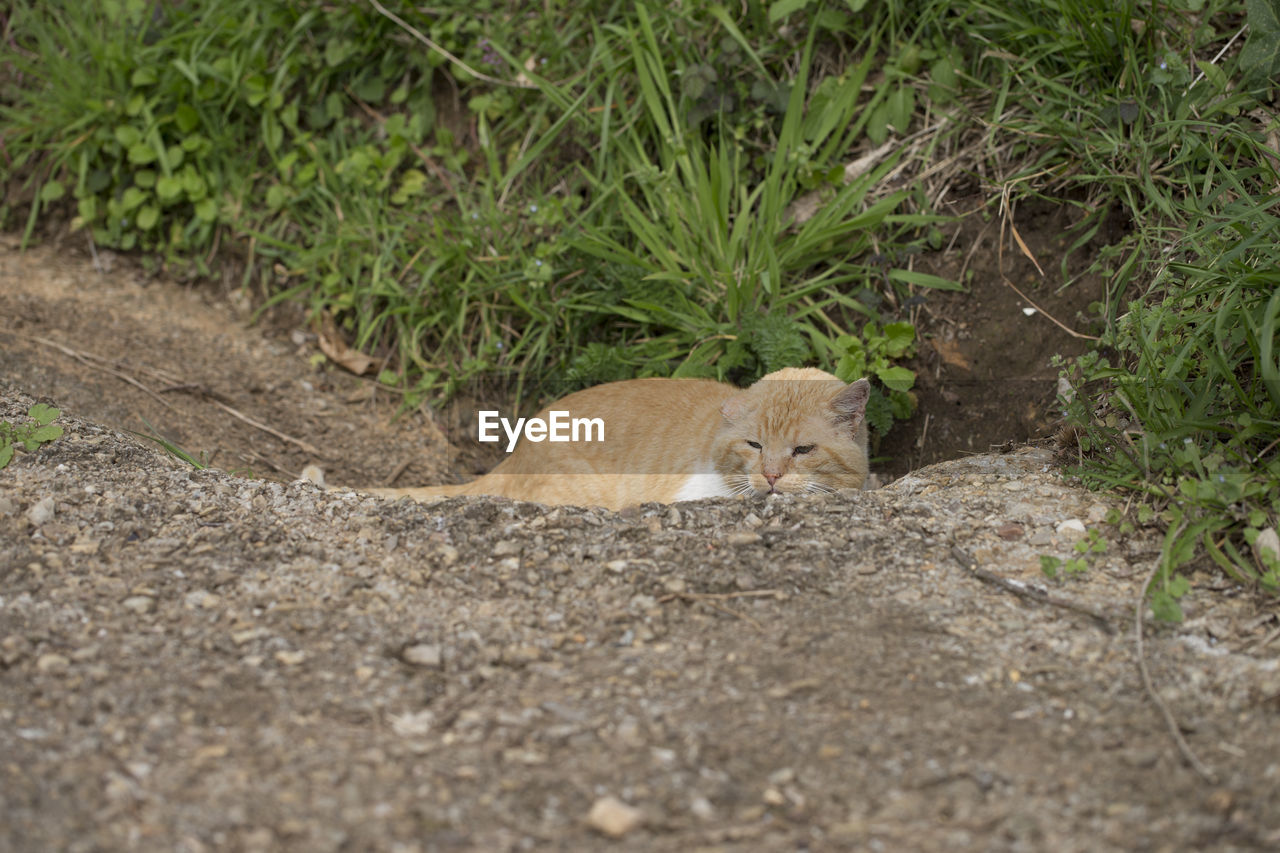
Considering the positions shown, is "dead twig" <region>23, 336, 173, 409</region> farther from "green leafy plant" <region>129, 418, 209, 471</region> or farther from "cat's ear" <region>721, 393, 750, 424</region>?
"cat's ear" <region>721, 393, 750, 424</region>

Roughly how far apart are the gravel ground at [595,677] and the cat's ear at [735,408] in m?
0.56

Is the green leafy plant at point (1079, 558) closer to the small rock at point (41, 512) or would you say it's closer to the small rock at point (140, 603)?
the small rock at point (140, 603)

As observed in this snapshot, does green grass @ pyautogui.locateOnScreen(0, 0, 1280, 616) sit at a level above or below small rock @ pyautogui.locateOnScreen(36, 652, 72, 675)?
above

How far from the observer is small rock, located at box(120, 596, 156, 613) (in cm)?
217

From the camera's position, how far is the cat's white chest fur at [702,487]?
3365mm

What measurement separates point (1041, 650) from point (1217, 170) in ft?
6.85

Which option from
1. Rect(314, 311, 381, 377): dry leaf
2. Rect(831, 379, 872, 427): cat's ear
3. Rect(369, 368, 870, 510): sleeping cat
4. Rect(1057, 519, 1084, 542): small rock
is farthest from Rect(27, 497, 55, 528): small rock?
Rect(1057, 519, 1084, 542): small rock

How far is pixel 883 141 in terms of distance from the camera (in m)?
4.10

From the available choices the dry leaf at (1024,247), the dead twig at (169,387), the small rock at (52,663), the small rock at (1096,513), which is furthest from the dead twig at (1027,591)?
the dead twig at (169,387)

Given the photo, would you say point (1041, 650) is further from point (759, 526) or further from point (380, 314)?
point (380, 314)

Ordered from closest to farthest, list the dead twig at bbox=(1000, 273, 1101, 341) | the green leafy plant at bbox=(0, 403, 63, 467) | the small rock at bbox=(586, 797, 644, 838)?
1. the small rock at bbox=(586, 797, 644, 838)
2. the green leafy plant at bbox=(0, 403, 63, 467)
3. the dead twig at bbox=(1000, 273, 1101, 341)

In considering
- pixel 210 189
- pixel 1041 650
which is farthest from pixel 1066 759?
pixel 210 189

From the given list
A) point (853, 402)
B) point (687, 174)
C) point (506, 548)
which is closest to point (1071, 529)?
point (853, 402)

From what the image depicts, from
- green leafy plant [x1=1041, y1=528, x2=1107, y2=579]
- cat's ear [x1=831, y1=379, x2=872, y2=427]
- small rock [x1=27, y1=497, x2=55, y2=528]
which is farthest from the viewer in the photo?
cat's ear [x1=831, y1=379, x2=872, y2=427]
